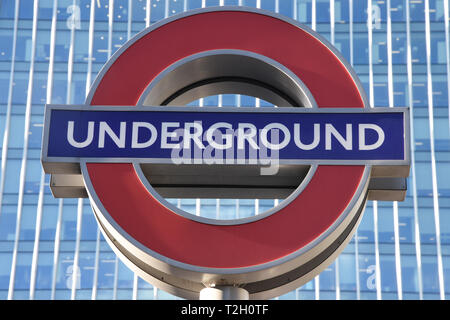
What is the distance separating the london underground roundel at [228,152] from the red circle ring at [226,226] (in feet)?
0.04

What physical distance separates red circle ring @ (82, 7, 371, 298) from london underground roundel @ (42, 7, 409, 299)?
12mm

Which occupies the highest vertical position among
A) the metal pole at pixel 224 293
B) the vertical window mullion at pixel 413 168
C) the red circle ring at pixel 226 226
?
the vertical window mullion at pixel 413 168

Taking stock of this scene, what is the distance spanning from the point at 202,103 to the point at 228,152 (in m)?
33.4

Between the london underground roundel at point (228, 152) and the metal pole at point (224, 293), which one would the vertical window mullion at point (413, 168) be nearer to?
the london underground roundel at point (228, 152)

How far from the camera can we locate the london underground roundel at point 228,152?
799cm

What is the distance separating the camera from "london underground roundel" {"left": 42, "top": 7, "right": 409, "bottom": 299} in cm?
799

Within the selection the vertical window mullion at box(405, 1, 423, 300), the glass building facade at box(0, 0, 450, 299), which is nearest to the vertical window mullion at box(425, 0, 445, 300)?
the glass building facade at box(0, 0, 450, 299)

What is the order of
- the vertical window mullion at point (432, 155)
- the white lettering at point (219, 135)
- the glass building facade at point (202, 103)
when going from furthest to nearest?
the glass building facade at point (202, 103) < the vertical window mullion at point (432, 155) < the white lettering at point (219, 135)

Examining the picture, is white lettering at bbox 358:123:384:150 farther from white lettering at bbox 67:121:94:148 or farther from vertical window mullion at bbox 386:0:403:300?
vertical window mullion at bbox 386:0:403:300

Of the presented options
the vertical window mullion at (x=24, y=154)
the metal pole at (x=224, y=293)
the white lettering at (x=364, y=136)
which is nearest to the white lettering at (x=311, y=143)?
the white lettering at (x=364, y=136)

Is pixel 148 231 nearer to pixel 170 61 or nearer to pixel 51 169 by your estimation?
pixel 51 169

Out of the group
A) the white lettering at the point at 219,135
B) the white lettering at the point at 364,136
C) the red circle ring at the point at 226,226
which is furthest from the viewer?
the white lettering at the point at 219,135

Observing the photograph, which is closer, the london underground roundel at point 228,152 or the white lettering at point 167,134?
the london underground roundel at point 228,152

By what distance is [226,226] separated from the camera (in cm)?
809
